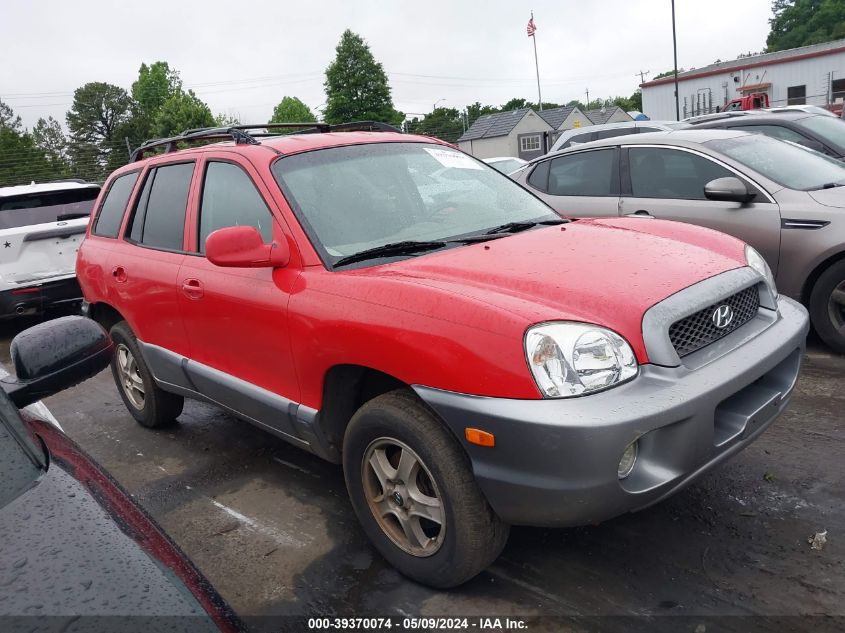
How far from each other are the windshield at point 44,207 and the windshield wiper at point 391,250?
5.97 meters

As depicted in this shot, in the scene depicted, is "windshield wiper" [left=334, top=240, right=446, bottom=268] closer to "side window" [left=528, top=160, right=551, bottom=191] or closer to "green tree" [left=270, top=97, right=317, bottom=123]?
"side window" [left=528, top=160, right=551, bottom=191]

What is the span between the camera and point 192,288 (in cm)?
367

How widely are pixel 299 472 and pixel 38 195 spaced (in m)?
6.02

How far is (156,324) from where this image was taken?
13.6ft

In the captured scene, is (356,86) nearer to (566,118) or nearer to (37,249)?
(566,118)

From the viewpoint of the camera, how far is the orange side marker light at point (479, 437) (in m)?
2.28

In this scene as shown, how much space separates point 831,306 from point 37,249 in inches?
303

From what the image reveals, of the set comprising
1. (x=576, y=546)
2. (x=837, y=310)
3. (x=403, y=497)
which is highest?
(x=403, y=497)

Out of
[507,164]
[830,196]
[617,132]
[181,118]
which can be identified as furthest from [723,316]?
[181,118]

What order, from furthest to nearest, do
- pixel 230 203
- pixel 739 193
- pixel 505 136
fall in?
1. pixel 505 136
2. pixel 739 193
3. pixel 230 203

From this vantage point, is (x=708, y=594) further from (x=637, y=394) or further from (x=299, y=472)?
(x=299, y=472)

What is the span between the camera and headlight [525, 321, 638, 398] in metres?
2.24

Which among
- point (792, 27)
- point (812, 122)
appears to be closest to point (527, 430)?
point (812, 122)

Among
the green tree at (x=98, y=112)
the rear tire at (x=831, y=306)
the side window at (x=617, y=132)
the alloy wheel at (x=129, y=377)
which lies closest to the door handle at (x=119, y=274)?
the alloy wheel at (x=129, y=377)
